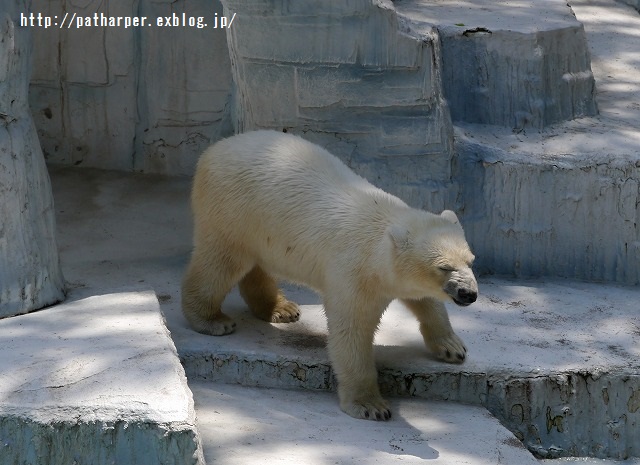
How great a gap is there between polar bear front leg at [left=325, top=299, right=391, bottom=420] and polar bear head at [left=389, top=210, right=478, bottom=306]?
0.83ft

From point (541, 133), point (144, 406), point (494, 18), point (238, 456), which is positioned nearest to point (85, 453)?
point (144, 406)

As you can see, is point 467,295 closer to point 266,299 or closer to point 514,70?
point 266,299

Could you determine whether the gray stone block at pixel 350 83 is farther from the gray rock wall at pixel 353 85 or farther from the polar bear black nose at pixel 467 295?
the polar bear black nose at pixel 467 295

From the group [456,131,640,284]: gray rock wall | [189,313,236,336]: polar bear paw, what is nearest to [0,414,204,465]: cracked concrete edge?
[189,313,236,336]: polar bear paw

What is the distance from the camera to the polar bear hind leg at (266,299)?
18.2ft

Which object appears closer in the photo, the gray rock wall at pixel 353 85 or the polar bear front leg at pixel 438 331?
the polar bear front leg at pixel 438 331

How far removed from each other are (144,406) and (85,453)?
0.87 feet

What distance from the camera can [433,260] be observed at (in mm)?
4430

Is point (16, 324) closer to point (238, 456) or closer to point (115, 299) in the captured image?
point (115, 299)

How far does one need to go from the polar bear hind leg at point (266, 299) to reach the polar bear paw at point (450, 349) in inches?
33.6

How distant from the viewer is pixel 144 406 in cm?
388

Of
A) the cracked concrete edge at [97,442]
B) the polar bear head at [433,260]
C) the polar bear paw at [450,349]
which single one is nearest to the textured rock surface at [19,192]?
the cracked concrete edge at [97,442]

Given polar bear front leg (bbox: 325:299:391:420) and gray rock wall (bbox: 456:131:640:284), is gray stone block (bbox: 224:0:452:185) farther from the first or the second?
polar bear front leg (bbox: 325:299:391:420)

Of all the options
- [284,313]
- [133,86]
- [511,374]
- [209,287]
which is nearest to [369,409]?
[511,374]
